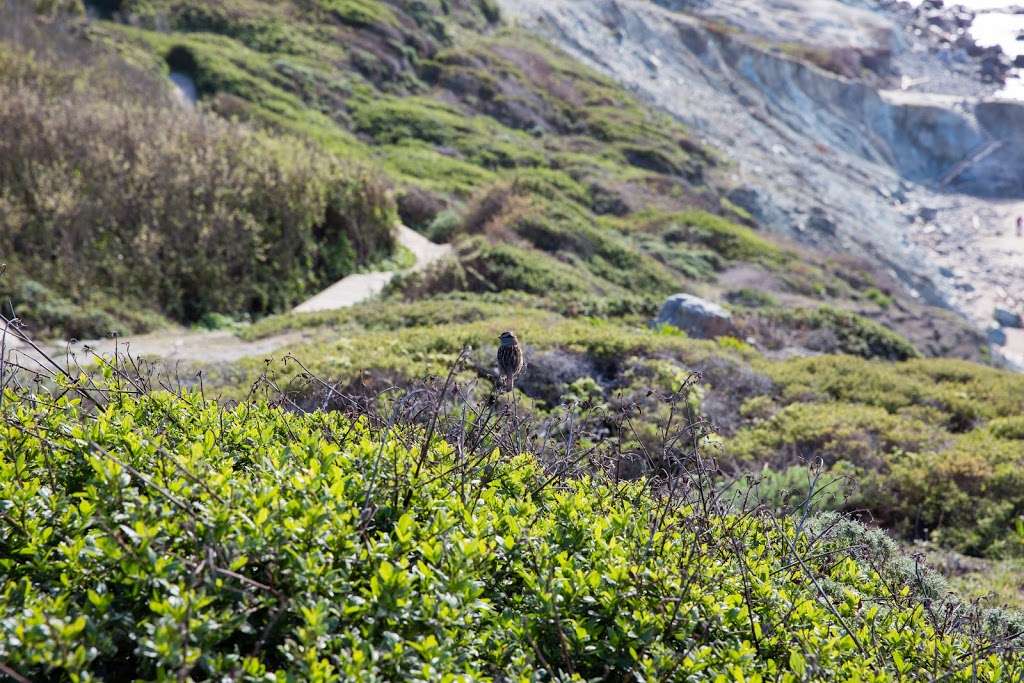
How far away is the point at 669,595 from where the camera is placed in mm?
2654

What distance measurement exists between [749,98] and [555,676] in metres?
56.4

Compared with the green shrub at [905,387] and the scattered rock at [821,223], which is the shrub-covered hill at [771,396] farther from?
the scattered rock at [821,223]

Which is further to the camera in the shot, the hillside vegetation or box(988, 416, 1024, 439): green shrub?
box(988, 416, 1024, 439): green shrub

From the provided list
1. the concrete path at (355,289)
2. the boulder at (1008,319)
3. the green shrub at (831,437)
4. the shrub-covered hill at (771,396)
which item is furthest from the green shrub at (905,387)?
the boulder at (1008,319)

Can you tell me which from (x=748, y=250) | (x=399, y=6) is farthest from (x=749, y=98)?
(x=748, y=250)

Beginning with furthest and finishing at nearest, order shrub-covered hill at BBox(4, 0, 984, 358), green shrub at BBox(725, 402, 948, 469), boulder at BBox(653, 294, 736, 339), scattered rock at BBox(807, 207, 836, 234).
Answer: scattered rock at BBox(807, 207, 836, 234) < shrub-covered hill at BBox(4, 0, 984, 358) < boulder at BBox(653, 294, 736, 339) < green shrub at BBox(725, 402, 948, 469)

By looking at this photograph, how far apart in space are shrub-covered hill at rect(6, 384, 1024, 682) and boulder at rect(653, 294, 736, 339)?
980cm

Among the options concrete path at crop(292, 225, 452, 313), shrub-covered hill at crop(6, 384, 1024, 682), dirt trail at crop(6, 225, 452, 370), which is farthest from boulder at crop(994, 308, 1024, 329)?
shrub-covered hill at crop(6, 384, 1024, 682)

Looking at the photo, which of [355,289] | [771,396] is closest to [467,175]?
[355,289]

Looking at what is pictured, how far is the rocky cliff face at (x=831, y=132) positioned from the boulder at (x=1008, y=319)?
0.59 metres

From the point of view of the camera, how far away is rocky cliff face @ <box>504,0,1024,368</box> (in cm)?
4019

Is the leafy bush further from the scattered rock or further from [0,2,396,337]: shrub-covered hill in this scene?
the scattered rock

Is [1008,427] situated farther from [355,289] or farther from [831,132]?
[831,132]

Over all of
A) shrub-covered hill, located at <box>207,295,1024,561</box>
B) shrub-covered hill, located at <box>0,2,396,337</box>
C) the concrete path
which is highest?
shrub-covered hill, located at <box>207,295,1024,561</box>
